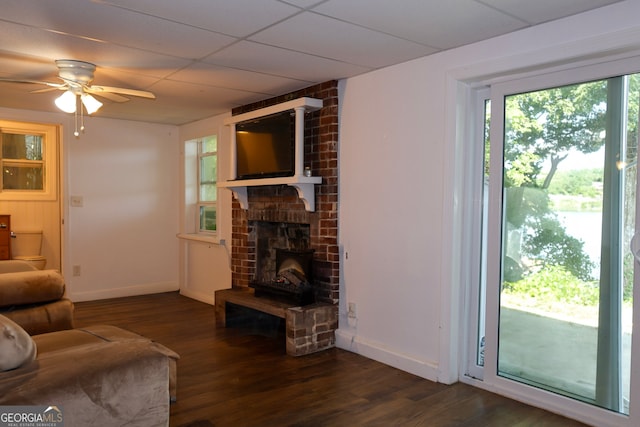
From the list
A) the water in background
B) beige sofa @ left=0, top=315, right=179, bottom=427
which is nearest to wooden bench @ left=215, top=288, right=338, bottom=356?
beige sofa @ left=0, top=315, right=179, bottom=427

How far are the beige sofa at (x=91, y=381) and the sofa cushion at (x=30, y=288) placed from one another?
1.53 metres

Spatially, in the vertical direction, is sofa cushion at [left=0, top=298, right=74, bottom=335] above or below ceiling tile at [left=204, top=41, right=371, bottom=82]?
below

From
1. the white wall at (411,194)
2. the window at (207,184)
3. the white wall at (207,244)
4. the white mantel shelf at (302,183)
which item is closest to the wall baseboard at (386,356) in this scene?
the white wall at (411,194)

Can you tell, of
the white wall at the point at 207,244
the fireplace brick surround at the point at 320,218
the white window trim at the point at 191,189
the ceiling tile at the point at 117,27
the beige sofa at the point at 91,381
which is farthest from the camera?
the white window trim at the point at 191,189

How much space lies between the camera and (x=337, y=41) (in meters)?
2.93

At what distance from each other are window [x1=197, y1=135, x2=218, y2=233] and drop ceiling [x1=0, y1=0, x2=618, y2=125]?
192 centimetres

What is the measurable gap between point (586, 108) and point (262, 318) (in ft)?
10.9

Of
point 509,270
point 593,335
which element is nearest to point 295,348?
point 509,270

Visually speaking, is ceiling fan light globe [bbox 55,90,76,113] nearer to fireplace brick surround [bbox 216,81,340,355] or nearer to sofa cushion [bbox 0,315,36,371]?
fireplace brick surround [bbox 216,81,340,355]

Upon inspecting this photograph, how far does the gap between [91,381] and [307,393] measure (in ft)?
5.17

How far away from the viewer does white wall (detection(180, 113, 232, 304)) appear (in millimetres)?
5480

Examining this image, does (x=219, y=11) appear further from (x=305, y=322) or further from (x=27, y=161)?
(x=27, y=161)

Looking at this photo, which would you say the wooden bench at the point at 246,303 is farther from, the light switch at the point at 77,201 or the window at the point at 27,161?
the window at the point at 27,161

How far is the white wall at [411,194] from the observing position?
2.99m
